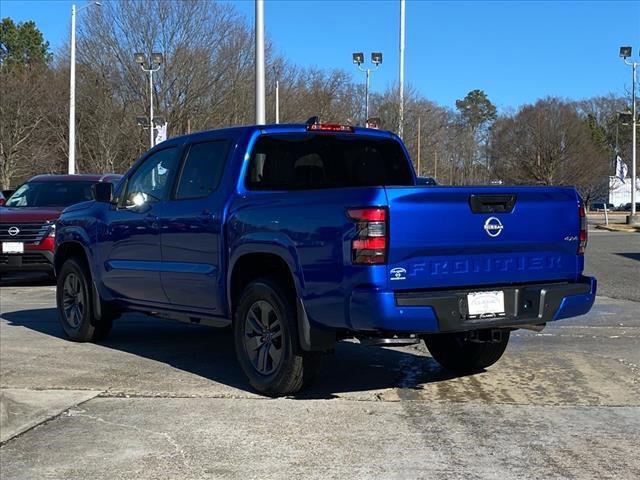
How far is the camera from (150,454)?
4.67 metres

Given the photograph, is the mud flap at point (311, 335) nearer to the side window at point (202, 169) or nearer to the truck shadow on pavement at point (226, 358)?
the truck shadow on pavement at point (226, 358)

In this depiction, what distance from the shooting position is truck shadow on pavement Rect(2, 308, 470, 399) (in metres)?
6.41

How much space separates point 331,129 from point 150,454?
10.8 feet

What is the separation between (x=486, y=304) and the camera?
5.26 metres

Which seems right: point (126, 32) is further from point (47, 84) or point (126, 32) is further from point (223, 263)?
point (223, 263)

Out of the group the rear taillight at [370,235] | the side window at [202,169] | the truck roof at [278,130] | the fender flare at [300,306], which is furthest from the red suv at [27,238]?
the rear taillight at [370,235]

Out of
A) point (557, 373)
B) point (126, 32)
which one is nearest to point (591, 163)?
point (126, 32)

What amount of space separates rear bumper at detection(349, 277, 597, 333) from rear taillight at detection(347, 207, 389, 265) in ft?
0.70

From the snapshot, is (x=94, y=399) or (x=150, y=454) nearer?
(x=150, y=454)

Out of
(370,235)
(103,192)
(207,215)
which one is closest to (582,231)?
(370,235)

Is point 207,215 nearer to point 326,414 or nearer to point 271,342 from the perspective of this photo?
point 271,342

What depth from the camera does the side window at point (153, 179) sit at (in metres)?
6.97

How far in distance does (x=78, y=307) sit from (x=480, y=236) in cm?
476

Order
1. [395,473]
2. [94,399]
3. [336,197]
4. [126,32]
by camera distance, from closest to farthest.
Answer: [395,473] → [336,197] → [94,399] → [126,32]
